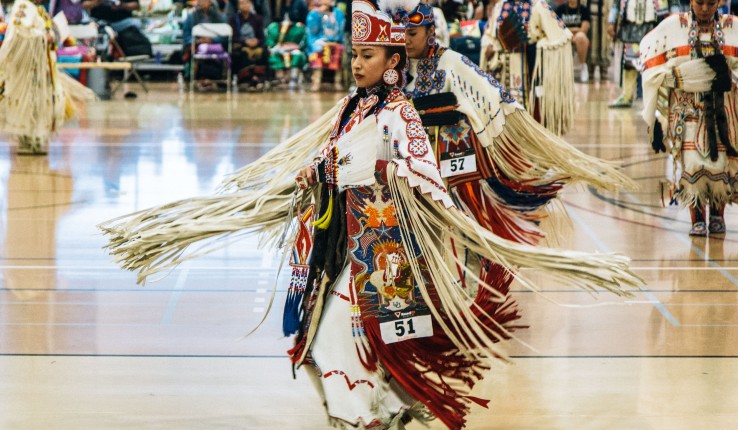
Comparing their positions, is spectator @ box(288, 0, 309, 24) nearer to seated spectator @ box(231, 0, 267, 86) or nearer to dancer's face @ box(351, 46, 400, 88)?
seated spectator @ box(231, 0, 267, 86)

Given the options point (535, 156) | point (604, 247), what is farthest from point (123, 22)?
point (535, 156)

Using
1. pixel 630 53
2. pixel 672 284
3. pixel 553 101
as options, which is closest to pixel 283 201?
pixel 672 284

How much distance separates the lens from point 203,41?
15383 mm

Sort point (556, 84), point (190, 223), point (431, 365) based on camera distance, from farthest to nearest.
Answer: point (556, 84) < point (190, 223) < point (431, 365)

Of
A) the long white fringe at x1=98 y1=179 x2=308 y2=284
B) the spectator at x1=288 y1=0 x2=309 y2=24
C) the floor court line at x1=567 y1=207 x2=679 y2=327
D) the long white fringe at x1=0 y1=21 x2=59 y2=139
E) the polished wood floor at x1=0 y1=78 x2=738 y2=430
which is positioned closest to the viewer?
the long white fringe at x1=98 y1=179 x2=308 y2=284

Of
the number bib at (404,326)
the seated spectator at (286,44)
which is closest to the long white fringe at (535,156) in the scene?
the number bib at (404,326)

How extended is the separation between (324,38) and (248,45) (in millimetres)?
1020

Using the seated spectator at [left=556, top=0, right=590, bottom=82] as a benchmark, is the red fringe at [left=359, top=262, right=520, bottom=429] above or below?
below

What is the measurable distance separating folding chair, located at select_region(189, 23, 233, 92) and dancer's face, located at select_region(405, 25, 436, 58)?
11.3 m

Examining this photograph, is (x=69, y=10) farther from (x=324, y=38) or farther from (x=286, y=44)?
(x=324, y=38)

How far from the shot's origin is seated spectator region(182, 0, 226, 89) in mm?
15219

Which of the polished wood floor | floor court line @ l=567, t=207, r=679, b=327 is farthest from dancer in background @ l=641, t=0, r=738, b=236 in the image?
floor court line @ l=567, t=207, r=679, b=327

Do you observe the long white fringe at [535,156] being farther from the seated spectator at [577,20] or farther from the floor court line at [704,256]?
the seated spectator at [577,20]

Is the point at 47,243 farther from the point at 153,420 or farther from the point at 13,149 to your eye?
the point at 13,149
